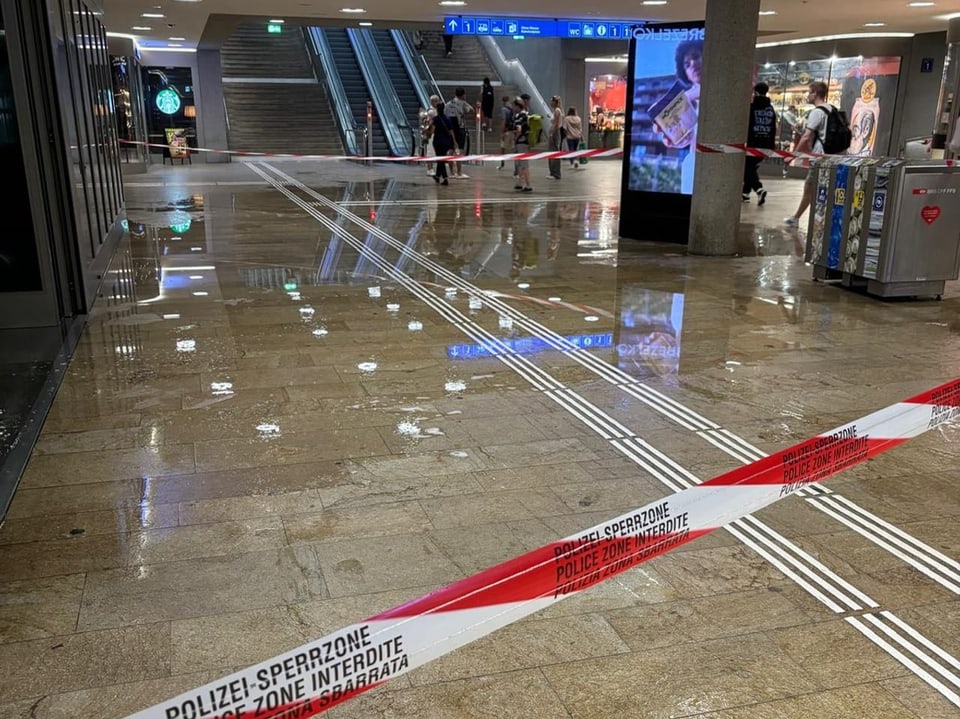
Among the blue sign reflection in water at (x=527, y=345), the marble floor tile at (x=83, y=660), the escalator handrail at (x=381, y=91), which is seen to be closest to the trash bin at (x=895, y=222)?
the blue sign reflection in water at (x=527, y=345)

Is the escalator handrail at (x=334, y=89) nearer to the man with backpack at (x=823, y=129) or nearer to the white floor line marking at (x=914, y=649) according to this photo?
the man with backpack at (x=823, y=129)

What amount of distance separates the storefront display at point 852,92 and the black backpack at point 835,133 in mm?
9397

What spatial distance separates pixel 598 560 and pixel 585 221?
10.3 metres

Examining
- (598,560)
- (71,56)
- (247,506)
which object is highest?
(71,56)

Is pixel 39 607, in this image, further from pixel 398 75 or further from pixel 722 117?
pixel 398 75

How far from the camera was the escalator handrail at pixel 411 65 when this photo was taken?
26092 millimetres

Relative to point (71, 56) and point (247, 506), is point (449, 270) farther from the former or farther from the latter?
point (247, 506)

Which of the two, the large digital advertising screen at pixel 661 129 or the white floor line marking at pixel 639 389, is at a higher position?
the large digital advertising screen at pixel 661 129

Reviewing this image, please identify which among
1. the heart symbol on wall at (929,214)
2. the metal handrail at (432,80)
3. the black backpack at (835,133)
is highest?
the metal handrail at (432,80)

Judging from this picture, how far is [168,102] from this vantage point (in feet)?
83.0

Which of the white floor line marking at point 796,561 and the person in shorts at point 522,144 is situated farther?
the person in shorts at point 522,144

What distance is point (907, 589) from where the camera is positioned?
2982mm

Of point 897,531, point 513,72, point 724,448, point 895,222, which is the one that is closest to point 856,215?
point 895,222

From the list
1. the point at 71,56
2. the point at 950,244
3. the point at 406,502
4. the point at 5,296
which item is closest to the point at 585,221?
the point at 950,244
